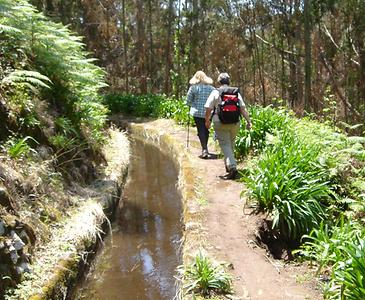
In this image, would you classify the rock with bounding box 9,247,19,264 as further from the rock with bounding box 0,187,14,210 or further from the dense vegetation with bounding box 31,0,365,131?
the dense vegetation with bounding box 31,0,365,131

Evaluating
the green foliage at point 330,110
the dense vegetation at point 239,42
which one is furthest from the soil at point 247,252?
the dense vegetation at point 239,42

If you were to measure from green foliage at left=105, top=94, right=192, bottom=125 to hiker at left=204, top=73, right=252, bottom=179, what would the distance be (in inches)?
264

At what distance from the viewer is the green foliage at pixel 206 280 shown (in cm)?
470

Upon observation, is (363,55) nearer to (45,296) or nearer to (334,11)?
(334,11)

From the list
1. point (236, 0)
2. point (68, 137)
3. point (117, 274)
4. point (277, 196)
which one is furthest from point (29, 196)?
point (236, 0)

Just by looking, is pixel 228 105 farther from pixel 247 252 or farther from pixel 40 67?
pixel 40 67

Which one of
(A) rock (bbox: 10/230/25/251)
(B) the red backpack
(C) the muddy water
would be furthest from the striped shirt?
(A) rock (bbox: 10/230/25/251)

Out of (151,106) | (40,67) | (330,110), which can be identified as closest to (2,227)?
(40,67)

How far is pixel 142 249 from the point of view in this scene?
7199mm

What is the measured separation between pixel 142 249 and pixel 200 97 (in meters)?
4.75

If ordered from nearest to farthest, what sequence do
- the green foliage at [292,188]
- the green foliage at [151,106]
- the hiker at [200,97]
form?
the green foliage at [292,188]
the hiker at [200,97]
the green foliage at [151,106]

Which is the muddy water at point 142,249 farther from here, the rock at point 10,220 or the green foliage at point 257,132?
the green foliage at point 257,132

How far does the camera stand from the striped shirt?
1078 cm

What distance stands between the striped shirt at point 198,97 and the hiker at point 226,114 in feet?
6.30
